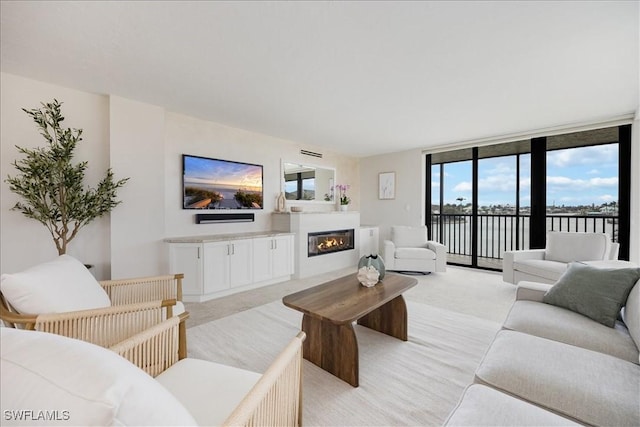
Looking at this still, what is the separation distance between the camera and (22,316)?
1214mm

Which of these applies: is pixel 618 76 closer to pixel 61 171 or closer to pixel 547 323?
pixel 547 323

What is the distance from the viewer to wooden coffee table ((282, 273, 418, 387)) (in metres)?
1.73

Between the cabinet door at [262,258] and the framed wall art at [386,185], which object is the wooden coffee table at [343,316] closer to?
the cabinet door at [262,258]

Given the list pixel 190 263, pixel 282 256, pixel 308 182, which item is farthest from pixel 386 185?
pixel 190 263

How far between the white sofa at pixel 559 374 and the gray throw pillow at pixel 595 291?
40mm

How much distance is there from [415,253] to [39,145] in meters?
4.99

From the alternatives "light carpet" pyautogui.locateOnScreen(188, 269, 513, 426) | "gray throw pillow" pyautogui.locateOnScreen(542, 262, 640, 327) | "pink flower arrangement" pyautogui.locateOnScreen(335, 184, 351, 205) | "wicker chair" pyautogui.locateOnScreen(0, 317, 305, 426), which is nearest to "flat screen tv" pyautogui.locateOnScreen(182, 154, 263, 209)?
"light carpet" pyautogui.locateOnScreen(188, 269, 513, 426)

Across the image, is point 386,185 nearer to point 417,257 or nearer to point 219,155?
point 417,257

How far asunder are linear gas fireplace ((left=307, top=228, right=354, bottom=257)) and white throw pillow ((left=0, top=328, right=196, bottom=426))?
4013mm

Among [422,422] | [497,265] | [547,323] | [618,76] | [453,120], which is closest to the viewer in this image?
[422,422]

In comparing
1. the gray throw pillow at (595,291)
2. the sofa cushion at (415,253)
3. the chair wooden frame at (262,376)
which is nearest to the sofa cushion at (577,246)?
the sofa cushion at (415,253)

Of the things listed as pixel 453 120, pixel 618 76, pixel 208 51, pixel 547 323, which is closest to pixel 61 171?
pixel 208 51

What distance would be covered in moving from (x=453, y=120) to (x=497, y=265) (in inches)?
122

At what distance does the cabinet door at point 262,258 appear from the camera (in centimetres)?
378
